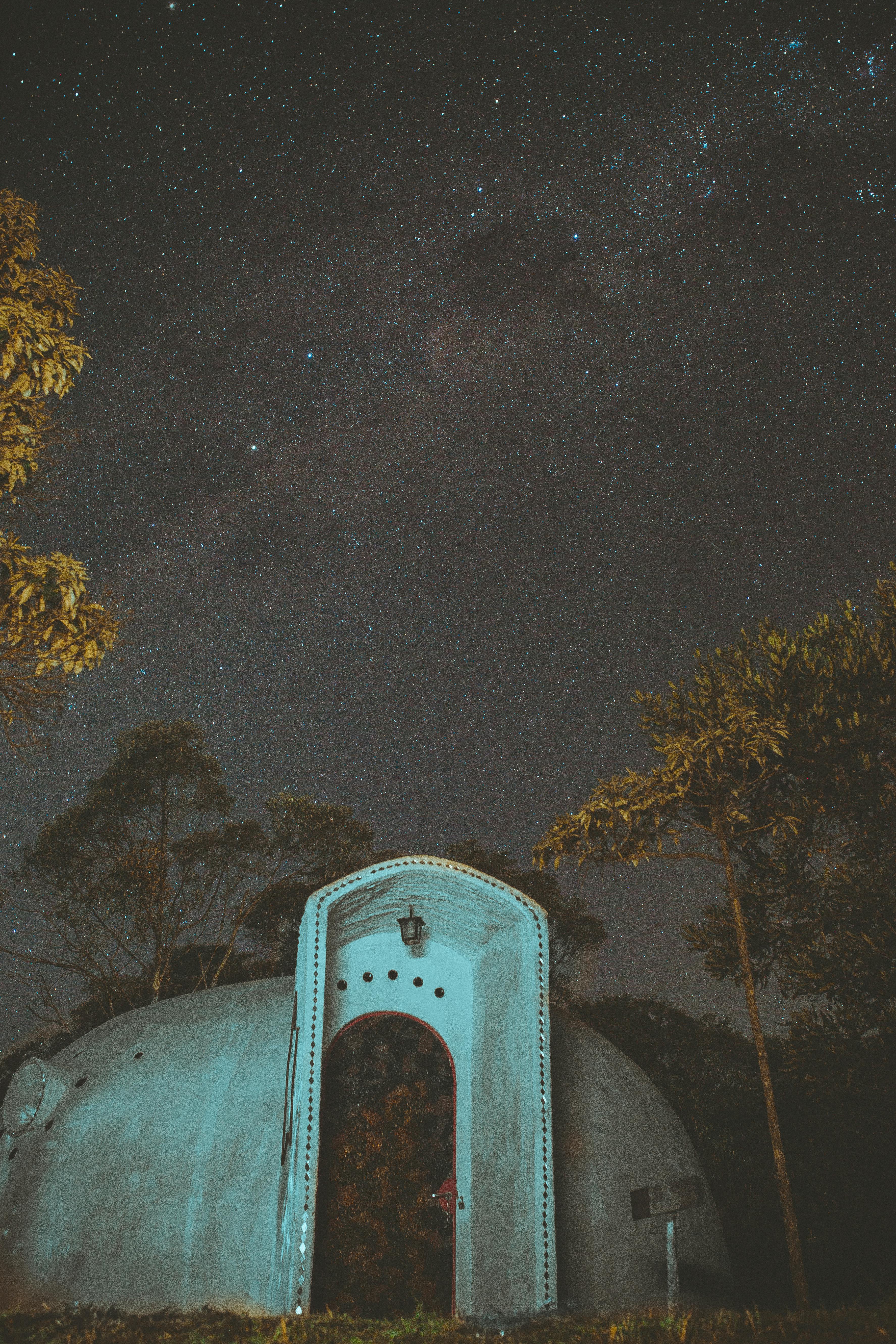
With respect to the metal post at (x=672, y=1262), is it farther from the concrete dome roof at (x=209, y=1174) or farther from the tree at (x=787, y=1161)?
the tree at (x=787, y=1161)

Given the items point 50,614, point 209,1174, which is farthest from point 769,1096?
point 50,614

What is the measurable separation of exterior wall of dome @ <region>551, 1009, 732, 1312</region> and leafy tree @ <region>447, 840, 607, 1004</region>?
1574cm

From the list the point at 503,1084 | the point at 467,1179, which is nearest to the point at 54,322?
the point at 503,1084

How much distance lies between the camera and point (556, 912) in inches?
1011

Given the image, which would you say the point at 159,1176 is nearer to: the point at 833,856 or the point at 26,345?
the point at 26,345

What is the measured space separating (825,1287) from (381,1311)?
828cm

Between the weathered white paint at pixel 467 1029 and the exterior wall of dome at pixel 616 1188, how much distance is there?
0.49 meters

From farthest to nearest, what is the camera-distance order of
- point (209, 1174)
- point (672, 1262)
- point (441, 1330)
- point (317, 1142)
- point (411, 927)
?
1. point (411, 927)
2. point (209, 1174)
3. point (672, 1262)
4. point (317, 1142)
5. point (441, 1330)

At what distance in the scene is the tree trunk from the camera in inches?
337

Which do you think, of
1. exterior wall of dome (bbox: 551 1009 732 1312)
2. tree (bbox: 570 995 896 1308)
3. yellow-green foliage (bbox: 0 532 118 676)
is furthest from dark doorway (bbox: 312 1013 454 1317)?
yellow-green foliage (bbox: 0 532 118 676)

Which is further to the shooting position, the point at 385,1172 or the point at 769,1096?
the point at 769,1096

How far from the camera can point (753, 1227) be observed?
529 inches

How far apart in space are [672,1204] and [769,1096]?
8.28 ft

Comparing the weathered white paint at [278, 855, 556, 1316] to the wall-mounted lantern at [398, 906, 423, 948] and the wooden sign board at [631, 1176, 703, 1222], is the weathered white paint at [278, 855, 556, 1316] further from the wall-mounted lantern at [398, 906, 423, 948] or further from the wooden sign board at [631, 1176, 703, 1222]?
the wooden sign board at [631, 1176, 703, 1222]
